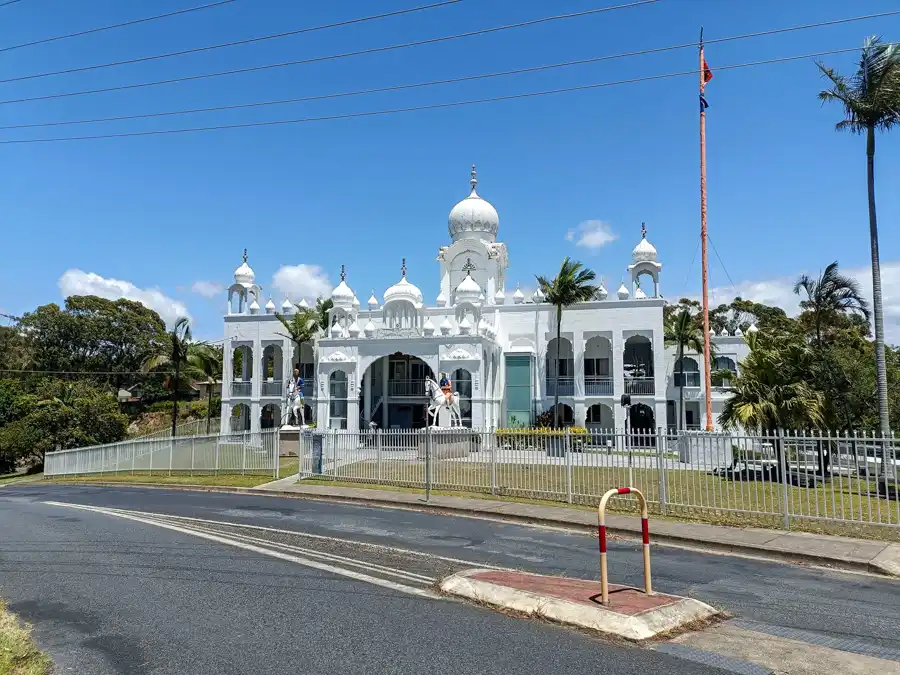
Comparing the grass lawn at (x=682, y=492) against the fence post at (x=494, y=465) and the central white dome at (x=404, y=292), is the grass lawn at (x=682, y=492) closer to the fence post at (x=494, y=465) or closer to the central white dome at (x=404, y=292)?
the fence post at (x=494, y=465)

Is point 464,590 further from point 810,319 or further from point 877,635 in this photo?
point 810,319

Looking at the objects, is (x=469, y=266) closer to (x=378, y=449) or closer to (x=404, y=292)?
(x=404, y=292)

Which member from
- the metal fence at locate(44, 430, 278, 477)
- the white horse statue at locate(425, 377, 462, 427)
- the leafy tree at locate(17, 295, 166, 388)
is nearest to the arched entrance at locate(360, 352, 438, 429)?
the white horse statue at locate(425, 377, 462, 427)

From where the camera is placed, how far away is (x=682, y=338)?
36.6 m

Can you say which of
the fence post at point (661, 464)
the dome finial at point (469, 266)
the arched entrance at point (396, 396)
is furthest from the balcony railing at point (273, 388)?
the fence post at point (661, 464)

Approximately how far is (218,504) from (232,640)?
38.4 ft

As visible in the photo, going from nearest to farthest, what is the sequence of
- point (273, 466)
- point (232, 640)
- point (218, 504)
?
1. point (232, 640)
2. point (218, 504)
3. point (273, 466)

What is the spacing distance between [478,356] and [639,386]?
30.7 feet

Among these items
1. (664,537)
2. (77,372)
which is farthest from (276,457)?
(77,372)

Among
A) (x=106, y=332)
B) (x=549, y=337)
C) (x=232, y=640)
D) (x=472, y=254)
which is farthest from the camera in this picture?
(x=106, y=332)

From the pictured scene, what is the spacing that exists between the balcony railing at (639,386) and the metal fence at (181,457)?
19927 millimetres

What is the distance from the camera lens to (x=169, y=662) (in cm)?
534

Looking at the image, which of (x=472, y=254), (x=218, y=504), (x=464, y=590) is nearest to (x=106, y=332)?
(x=472, y=254)

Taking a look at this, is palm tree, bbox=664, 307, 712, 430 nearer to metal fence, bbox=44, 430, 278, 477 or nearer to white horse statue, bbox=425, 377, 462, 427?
white horse statue, bbox=425, 377, 462, 427
